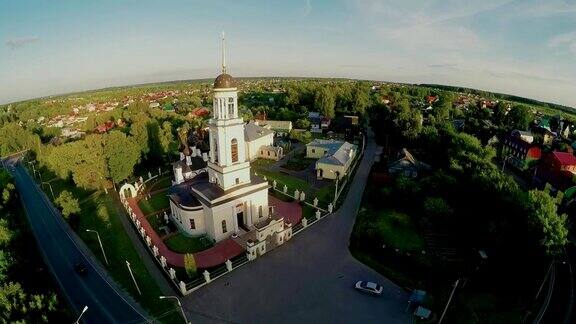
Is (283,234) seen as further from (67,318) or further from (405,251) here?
(67,318)

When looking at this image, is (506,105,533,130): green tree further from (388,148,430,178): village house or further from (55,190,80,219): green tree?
(55,190,80,219): green tree

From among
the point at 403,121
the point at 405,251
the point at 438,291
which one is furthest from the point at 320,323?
the point at 403,121

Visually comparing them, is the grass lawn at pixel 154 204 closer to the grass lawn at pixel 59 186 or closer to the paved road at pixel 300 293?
the grass lawn at pixel 59 186

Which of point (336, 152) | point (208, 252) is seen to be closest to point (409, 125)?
point (336, 152)

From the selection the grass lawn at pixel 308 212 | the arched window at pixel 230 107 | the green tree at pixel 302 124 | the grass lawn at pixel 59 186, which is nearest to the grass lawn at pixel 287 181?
the grass lawn at pixel 308 212

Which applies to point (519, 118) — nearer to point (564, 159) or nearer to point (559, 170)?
point (564, 159)

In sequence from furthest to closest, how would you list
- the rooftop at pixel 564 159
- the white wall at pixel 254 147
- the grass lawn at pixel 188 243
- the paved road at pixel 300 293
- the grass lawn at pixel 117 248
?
the white wall at pixel 254 147 → the rooftop at pixel 564 159 → the grass lawn at pixel 188 243 → the grass lawn at pixel 117 248 → the paved road at pixel 300 293
